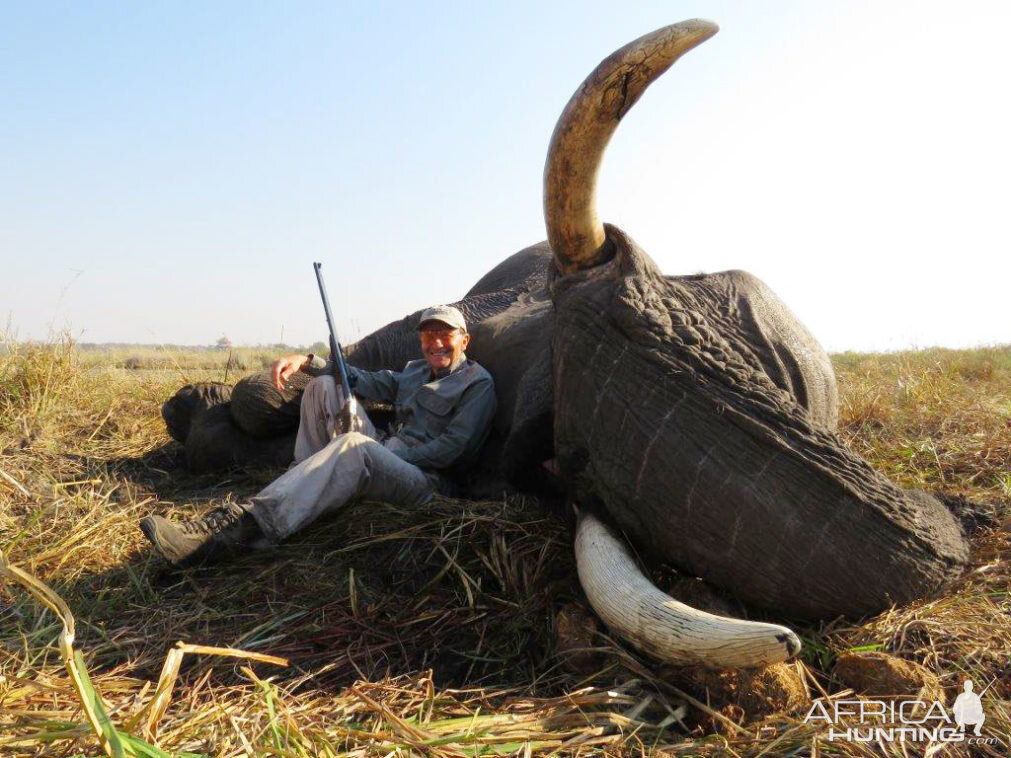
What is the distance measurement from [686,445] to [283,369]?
308cm

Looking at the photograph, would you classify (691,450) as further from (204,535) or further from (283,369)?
(283,369)

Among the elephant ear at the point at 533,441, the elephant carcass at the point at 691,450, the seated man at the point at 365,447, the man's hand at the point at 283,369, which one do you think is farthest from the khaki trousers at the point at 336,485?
the elephant carcass at the point at 691,450

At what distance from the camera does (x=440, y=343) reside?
4.43 metres

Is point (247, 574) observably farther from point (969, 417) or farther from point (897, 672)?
point (969, 417)

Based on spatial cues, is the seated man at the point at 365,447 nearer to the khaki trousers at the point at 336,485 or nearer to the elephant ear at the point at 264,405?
the khaki trousers at the point at 336,485

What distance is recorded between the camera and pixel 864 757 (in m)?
1.93

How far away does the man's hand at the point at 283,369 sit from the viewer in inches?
186

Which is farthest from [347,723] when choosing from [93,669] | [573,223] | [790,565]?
[573,223]

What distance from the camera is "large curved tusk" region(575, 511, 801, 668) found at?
6.32ft

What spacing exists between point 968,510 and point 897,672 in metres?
1.54

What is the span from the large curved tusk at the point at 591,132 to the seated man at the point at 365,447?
55.9 inches

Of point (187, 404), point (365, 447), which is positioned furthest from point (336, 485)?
point (187, 404)

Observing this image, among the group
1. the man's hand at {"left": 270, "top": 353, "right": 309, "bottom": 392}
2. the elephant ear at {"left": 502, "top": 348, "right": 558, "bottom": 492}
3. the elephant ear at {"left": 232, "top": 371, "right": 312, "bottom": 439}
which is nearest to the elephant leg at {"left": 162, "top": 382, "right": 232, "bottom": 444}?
the elephant ear at {"left": 232, "top": 371, "right": 312, "bottom": 439}

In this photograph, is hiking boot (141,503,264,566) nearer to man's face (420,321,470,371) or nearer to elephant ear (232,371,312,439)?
man's face (420,321,470,371)
